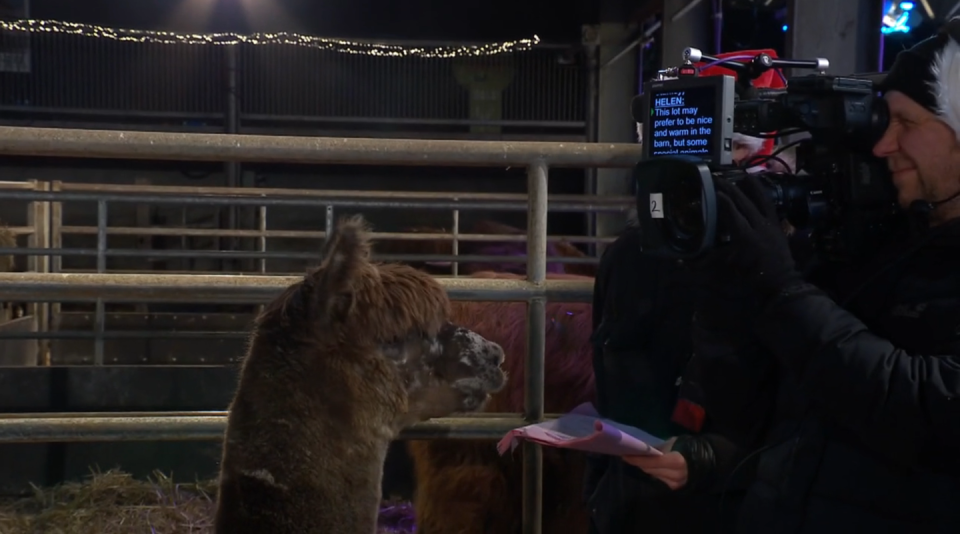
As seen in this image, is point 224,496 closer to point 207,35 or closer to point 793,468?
point 793,468

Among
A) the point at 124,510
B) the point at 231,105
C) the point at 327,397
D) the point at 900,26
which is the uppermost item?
the point at 231,105

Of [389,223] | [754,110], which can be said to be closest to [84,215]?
[389,223]

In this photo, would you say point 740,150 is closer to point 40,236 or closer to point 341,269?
point 341,269

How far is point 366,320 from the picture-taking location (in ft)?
5.63

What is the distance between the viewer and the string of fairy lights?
30.6 ft

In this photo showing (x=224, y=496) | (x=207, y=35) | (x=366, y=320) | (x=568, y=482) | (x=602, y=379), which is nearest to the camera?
(x=224, y=496)

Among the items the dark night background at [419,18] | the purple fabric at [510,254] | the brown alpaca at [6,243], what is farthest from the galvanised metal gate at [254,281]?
the dark night background at [419,18]

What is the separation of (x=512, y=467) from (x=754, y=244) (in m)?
1.40

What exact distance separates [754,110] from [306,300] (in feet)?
2.71

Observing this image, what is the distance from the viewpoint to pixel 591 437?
1.49 m

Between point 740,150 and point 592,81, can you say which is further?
point 592,81

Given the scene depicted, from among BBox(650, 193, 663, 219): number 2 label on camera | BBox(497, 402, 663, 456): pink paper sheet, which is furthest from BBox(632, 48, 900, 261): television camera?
BBox(497, 402, 663, 456): pink paper sheet

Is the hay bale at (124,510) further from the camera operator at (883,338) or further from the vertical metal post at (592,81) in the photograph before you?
the vertical metal post at (592,81)

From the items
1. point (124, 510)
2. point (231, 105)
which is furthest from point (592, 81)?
point (124, 510)
